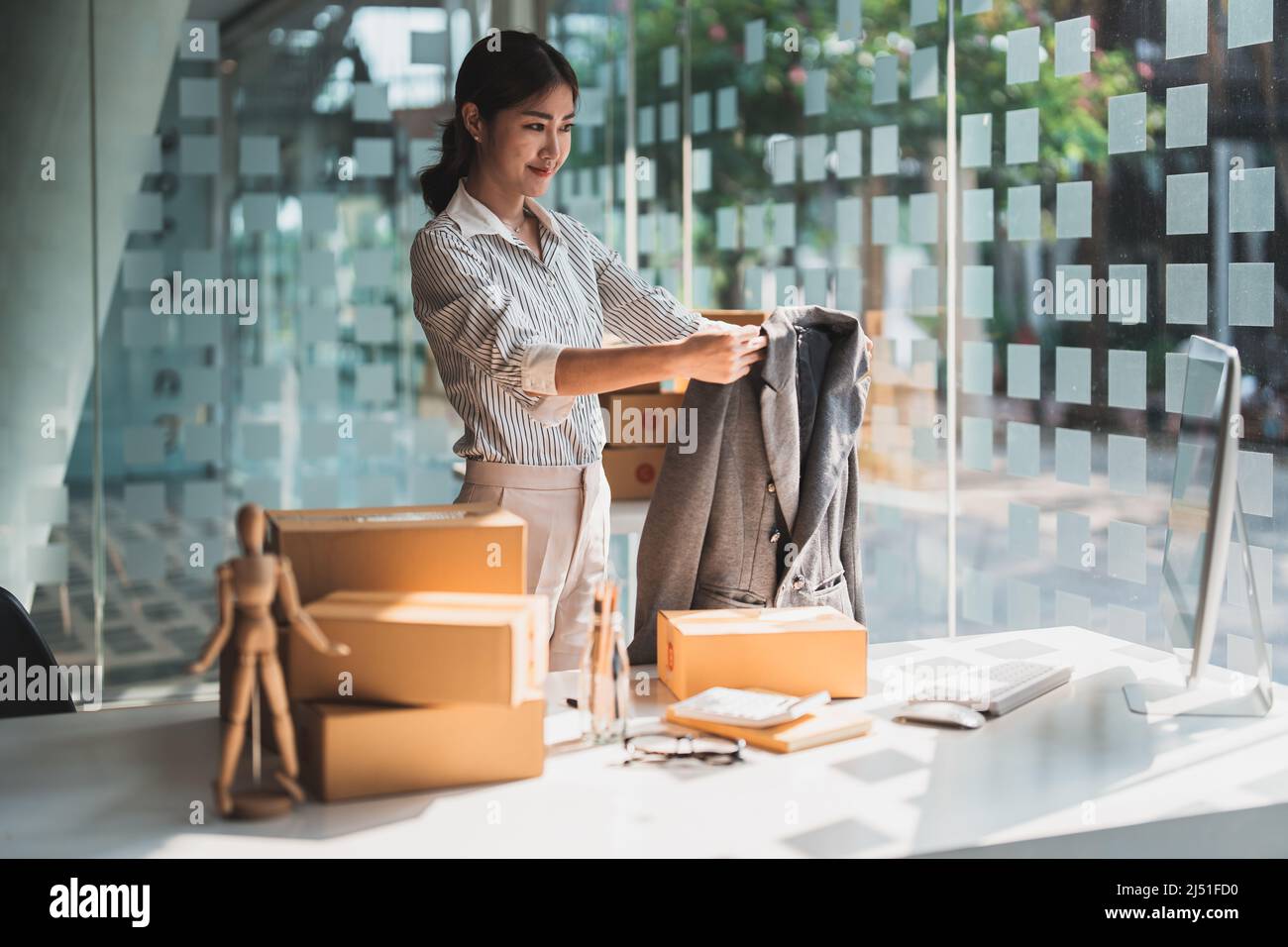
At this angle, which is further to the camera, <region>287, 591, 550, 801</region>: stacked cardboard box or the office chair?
the office chair

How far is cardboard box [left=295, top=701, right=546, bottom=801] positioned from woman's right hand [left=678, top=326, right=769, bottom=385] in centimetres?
76

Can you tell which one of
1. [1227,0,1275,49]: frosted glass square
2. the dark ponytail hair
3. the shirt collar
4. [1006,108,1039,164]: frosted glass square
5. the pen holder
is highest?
[1227,0,1275,49]: frosted glass square

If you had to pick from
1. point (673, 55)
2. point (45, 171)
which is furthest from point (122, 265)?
point (673, 55)

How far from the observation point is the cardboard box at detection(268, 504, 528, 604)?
153cm

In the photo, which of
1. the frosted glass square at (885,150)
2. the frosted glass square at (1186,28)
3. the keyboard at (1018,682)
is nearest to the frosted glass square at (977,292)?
the frosted glass square at (885,150)

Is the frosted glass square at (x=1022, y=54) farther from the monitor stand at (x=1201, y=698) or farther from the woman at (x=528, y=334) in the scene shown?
the monitor stand at (x=1201, y=698)

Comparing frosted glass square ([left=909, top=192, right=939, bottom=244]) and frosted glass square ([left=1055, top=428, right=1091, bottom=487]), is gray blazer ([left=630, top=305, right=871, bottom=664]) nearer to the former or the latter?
frosted glass square ([left=1055, top=428, right=1091, bottom=487])

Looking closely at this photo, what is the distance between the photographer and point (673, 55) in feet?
15.3

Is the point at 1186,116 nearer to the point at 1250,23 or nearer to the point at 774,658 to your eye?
the point at 1250,23

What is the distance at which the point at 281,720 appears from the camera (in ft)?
4.41

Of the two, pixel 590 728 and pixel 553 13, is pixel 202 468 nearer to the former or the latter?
pixel 553 13

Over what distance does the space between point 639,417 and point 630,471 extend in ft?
0.49
